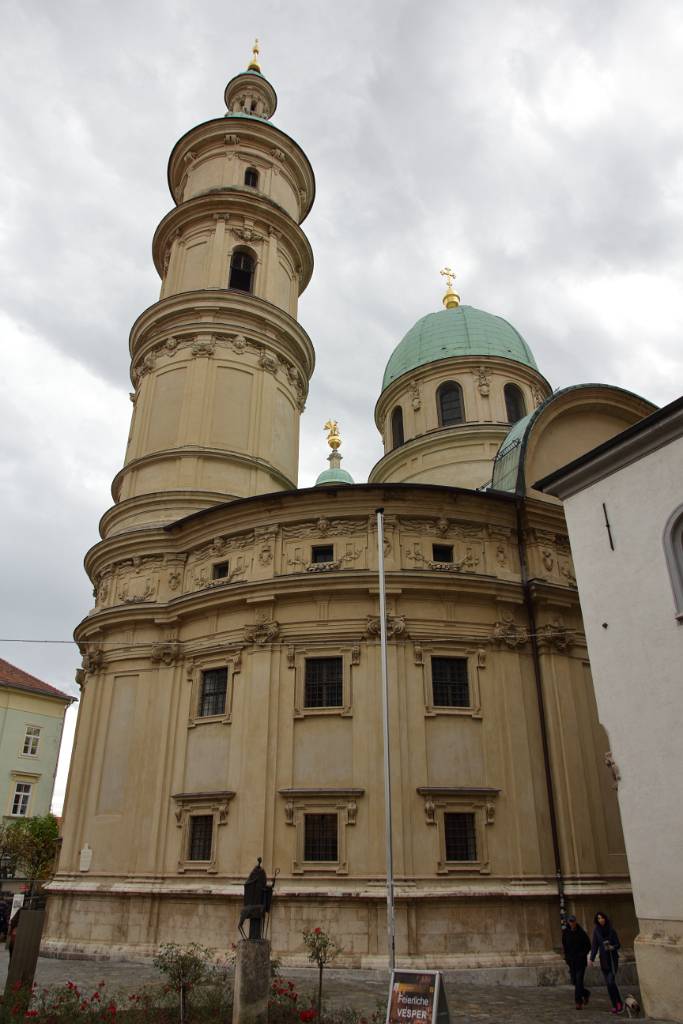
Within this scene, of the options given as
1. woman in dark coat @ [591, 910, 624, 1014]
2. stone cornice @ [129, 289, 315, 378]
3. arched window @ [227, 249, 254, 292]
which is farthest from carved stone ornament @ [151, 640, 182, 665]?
arched window @ [227, 249, 254, 292]

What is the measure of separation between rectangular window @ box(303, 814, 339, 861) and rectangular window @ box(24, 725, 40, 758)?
38195 millimetres

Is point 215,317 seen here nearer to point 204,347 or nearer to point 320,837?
point 204,347

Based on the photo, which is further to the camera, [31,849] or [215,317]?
[31,849]

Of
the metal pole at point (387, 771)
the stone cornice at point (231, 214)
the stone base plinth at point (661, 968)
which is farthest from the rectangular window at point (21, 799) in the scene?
the stone base plinth at point (661, 968)

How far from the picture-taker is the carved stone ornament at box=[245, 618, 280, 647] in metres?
19.6

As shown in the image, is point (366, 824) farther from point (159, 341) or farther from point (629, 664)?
point (159, 341)

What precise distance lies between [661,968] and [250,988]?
20.0ft

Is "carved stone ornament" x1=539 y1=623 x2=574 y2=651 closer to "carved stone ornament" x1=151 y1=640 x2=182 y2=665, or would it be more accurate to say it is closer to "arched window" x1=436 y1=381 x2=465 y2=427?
"carved stone ornament" x1=151 y1=640 x2=182 y2=665

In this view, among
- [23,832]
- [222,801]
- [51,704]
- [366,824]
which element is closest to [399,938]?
[366,824]

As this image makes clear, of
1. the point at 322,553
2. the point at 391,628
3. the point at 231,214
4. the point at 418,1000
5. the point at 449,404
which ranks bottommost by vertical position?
the point at 418,1000

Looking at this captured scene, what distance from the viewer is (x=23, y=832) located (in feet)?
142

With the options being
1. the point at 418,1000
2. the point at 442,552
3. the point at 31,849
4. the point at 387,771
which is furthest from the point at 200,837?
the point at 31,849

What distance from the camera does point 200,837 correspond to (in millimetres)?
19094

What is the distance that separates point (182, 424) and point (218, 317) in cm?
443
